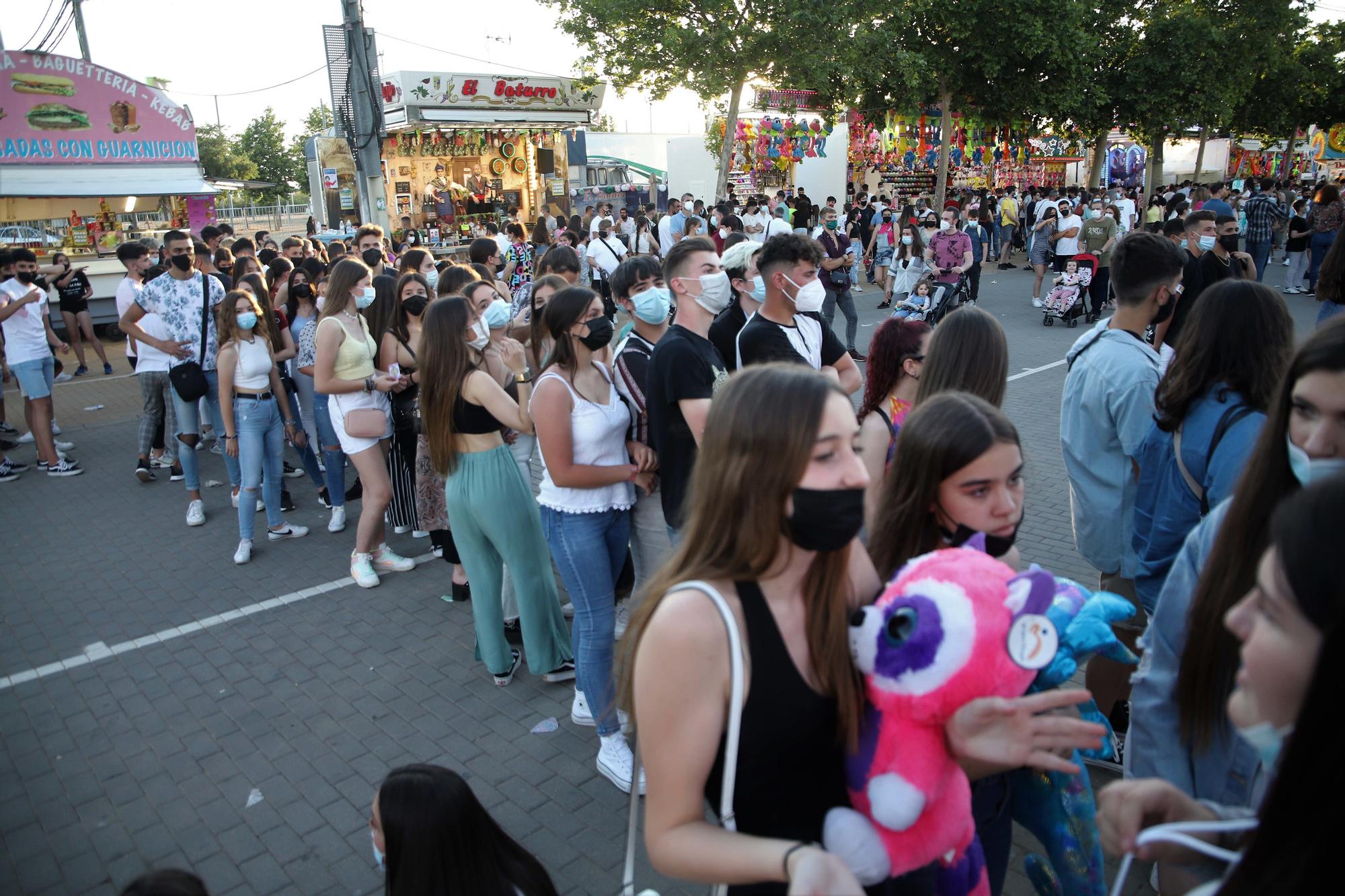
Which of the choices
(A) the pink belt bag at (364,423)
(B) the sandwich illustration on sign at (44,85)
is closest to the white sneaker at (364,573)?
(A) the pink belt bag at (364,423)

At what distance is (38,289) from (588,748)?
7979mm

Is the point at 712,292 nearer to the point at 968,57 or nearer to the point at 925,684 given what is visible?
the point at 925,684

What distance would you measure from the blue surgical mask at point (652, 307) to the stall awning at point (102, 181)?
719 inches

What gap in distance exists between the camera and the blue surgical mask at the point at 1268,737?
3.51ft

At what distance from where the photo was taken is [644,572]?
3898 millimetres

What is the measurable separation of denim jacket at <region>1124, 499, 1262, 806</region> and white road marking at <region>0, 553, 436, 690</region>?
5.02m

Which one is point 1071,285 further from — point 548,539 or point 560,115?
point 560,115

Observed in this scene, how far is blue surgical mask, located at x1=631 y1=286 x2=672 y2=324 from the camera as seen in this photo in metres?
3.79

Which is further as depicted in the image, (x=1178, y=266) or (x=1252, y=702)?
(x=1178, y=266)

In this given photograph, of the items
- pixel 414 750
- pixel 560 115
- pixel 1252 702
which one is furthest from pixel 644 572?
pixel 560 115

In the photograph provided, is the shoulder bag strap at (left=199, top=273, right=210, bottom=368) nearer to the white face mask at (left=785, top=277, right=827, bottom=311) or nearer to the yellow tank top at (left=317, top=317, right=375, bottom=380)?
the yellow tank top at (left=317, top=317, right=375, bottom=380)

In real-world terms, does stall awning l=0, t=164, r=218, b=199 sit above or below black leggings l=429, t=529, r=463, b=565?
above

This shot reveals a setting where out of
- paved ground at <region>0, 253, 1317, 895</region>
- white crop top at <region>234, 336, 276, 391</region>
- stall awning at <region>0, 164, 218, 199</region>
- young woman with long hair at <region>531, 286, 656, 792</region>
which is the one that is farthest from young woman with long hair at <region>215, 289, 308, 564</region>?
stall awning at <region>0, 164, 218, 199</region>

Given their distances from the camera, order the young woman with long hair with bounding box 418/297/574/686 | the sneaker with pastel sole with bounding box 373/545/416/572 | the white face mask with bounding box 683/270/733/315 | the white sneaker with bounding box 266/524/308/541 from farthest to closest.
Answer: the white sneaker with bounding box 266/524/308/541 → the sneaker with pastel sole with bounding box 373/545/416/572 → the young woman with long hair with bounding box 418/297/574/686 → the white face mask with bounding box 683/270/733/315
